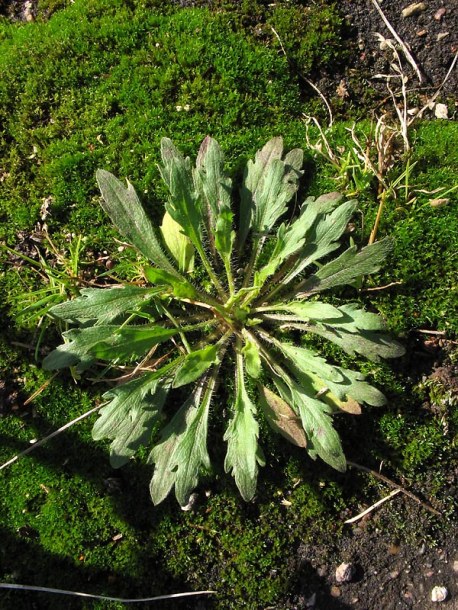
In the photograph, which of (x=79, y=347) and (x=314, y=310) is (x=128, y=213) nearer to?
(x=79, y=347)

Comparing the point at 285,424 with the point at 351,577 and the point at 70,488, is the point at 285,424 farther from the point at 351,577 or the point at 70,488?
the point at 70,488

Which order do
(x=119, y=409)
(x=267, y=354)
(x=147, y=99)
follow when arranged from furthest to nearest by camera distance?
(x=147, y=99) < (x=267, y=354) < (x=119, y=409)

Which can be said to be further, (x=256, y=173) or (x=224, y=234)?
(x=256, y=173)

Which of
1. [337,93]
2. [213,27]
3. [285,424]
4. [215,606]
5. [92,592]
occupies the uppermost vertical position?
[213,27]

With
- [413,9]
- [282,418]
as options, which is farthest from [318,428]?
[413,9]

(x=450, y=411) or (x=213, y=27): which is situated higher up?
(x=213, y=27)

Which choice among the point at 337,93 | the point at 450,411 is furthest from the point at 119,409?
the point at 337,93

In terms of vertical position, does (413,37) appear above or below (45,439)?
above
